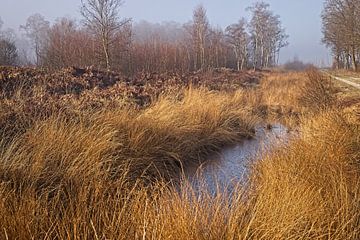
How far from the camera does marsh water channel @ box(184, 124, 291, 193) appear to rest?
4891mm

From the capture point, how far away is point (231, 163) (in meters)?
6.75

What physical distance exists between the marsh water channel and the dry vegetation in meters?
0.25

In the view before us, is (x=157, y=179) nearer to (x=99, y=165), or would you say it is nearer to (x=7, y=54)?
(x=99, y=165)

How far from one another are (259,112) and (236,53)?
27768mm

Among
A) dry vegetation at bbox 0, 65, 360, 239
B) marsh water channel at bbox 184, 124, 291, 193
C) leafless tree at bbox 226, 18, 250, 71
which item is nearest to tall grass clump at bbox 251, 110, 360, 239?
dry vegetation at bbox 0, 65, 360, 239

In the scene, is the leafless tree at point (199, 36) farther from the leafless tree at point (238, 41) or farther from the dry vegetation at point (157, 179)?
the dry vegetation at point (157, 179)

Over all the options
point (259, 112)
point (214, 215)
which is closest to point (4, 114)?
point (214, 215)

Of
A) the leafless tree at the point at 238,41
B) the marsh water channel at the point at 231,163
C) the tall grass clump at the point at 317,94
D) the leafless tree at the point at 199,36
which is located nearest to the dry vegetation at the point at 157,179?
the marsh water channel at the point at 231,163

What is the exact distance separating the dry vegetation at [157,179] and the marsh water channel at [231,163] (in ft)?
0.81

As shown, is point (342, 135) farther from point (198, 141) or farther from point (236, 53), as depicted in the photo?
point (236, 53)

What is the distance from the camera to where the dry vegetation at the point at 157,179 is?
9.05 feet

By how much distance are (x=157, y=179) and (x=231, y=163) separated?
192cm

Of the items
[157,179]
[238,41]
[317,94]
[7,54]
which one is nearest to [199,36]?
[238,41]

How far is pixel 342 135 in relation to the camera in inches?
197
